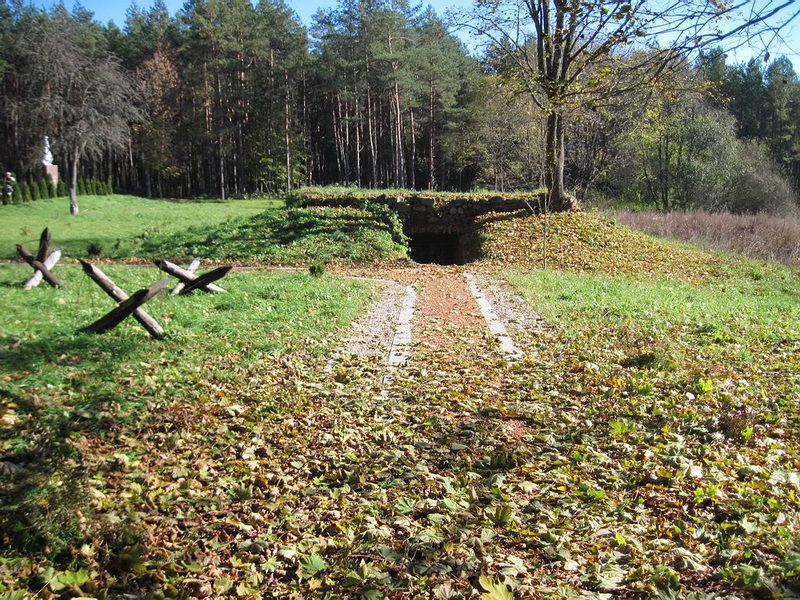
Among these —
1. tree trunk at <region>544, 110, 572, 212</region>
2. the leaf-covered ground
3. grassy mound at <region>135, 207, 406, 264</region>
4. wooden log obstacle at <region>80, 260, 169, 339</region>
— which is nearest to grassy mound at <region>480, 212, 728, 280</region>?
tree trunk at <region>544, 110, 572, 212</region>

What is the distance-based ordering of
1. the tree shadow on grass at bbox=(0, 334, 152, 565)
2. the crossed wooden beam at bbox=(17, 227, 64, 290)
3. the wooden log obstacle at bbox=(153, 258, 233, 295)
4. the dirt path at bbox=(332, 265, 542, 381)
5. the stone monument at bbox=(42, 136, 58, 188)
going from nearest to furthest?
the tree shadow on grass at bbox=(0, 334, 152, 565) < the dirt path at bbox=(332, 265, 542, 381) < the wooden log obstacle at bbox=(153, 258, 233, 295) < the crossed wooden beam at bbox=(17, 227, 64, 290) < the stone monument at bbox=(42, 136, 58, 188)

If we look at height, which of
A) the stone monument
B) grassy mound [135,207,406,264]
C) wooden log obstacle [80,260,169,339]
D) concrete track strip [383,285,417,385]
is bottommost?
concrete track strip [383,285,417,385]

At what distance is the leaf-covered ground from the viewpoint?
3184 millimetres

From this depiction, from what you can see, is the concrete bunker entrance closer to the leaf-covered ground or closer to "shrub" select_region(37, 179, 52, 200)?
the leaf-covered ground

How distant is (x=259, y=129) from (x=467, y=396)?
49936mm

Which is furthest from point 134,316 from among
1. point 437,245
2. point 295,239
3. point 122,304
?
point 437,245

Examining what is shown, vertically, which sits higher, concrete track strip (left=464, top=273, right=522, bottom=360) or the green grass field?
the green grass field

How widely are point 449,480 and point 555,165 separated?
1838 centimetres

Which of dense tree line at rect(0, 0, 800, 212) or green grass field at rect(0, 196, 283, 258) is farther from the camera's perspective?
dense tree line at rect(0, 0, 800, 212)

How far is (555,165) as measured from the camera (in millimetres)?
20797

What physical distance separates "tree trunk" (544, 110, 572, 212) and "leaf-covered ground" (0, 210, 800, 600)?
13.4 metres

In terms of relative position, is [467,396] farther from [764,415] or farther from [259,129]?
[259,129]

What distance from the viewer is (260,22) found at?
4712 centimetres

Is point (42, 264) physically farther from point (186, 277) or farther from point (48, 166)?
point (48, 166)
